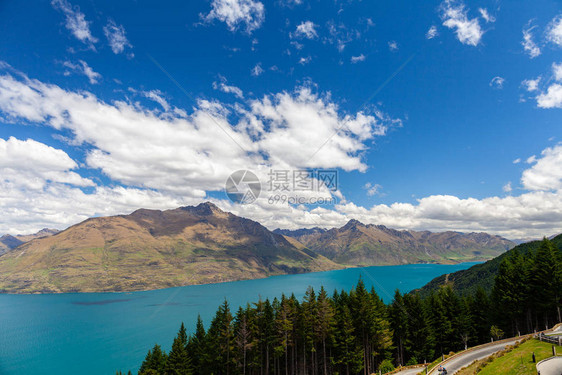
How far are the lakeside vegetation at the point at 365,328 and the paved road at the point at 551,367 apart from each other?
29.0 m

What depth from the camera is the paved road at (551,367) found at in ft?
71.2

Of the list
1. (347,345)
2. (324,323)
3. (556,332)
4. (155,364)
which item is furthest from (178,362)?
(556,332)

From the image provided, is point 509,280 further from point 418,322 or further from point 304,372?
point 304,372

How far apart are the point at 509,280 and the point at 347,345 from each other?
34753mm

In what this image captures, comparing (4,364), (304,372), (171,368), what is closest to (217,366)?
(171,368)

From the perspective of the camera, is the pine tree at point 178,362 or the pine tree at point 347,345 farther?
the pine tree at point 178,362

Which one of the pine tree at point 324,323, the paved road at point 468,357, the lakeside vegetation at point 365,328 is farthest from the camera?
the lakeside vegetation at point 365,328

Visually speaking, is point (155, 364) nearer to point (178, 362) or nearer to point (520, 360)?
Answer: point (178, 362)

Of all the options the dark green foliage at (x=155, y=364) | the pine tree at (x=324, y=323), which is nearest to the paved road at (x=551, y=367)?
the pine tree at (x=324, y=323)

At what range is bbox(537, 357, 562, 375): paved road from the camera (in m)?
21.7

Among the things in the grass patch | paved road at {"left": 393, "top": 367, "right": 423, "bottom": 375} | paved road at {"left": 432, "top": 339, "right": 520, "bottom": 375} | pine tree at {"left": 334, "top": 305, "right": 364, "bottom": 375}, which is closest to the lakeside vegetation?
pine tree at {"left": 334, "top": 305, "right": 364, "bottom": 375}

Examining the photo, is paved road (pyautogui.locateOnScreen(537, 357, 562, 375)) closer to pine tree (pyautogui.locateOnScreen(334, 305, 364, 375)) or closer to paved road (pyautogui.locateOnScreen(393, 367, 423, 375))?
paved road (pyautogui.locateOnScreen(393, 367, 423, 375))

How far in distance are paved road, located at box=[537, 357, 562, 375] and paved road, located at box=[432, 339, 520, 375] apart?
39.4 ft

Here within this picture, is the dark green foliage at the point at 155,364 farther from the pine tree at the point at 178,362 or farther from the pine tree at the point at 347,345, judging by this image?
the pine tree at the point at 347,345
